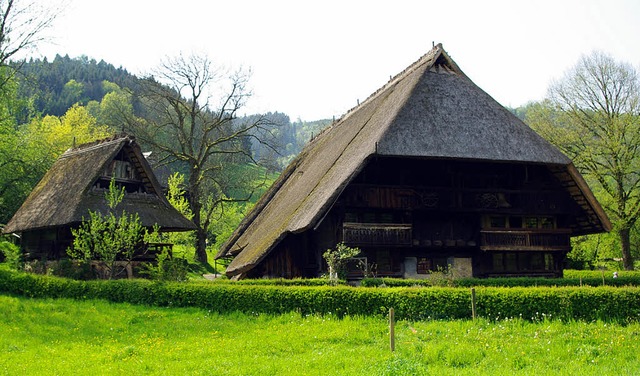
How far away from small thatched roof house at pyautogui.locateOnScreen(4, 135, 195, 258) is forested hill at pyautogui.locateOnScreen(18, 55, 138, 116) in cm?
7708

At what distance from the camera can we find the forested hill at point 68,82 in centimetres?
11175

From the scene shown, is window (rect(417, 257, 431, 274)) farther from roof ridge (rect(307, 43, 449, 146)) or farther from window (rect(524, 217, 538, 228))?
roof ridge (rect(307, 43, 449, 146))

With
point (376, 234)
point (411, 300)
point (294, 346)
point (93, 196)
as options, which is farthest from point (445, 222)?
point (93, 196)

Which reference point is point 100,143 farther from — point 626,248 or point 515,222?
point 626,248

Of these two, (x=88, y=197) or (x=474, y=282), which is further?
(x=88, y=197)


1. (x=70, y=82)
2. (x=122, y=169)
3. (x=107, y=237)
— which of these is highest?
(x=70, y=82)

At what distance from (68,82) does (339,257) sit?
350 ft

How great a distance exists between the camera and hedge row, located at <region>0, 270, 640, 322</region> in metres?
18.5

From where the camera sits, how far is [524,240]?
99.4 ft

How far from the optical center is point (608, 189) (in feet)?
147

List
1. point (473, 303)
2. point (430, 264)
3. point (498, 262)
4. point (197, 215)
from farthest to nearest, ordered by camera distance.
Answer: point (197, 215)
point (498, 262)
point (430, 264)
point (473, 303)

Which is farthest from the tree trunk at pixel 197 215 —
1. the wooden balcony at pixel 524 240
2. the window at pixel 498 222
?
the wooden balcony at pixel 524 240

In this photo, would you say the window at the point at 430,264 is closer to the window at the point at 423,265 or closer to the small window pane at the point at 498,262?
the window at the point at 423,265

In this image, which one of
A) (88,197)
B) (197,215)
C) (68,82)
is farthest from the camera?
(68,82)
